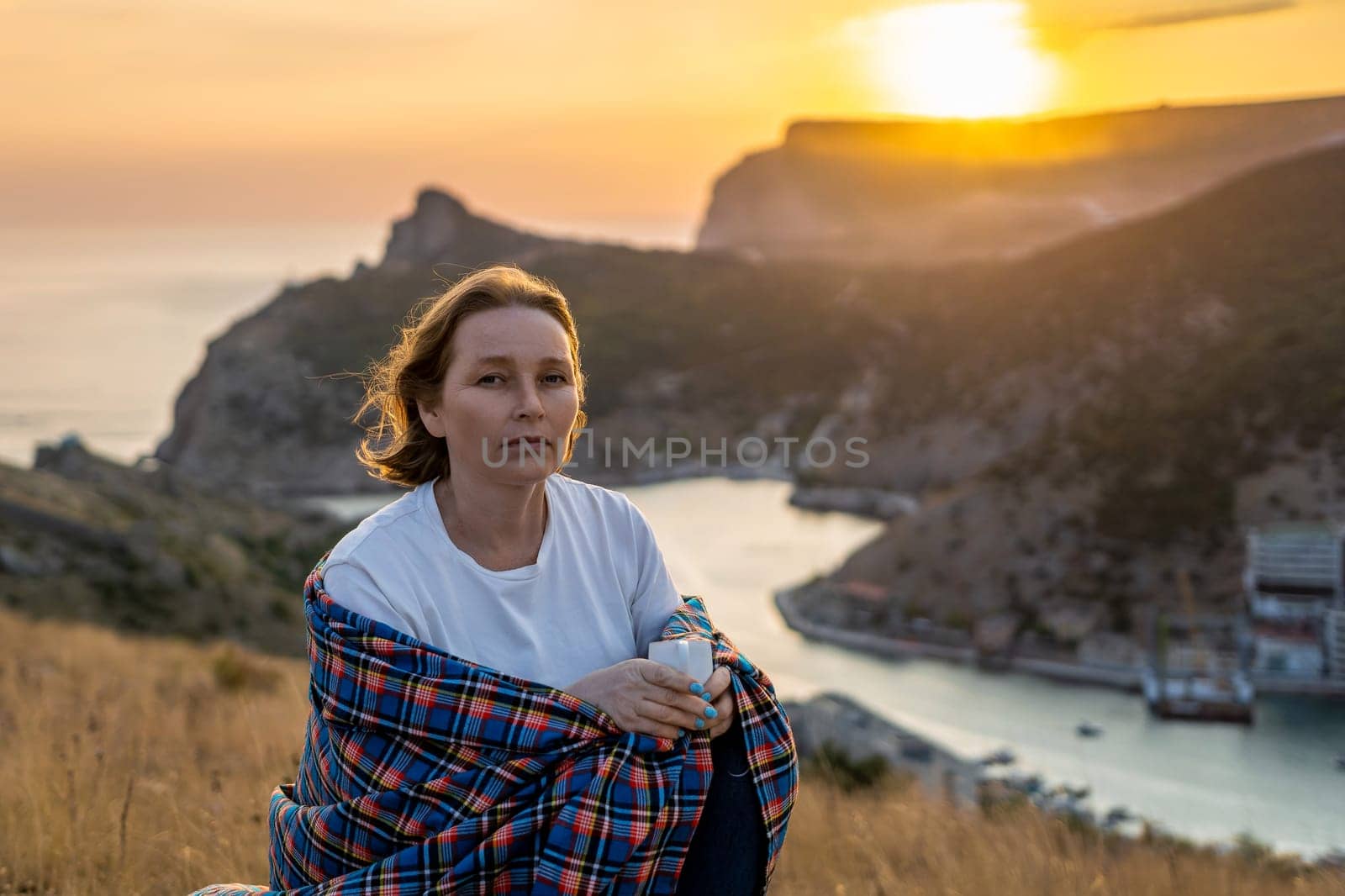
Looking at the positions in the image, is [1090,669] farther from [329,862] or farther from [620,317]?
[620,317]

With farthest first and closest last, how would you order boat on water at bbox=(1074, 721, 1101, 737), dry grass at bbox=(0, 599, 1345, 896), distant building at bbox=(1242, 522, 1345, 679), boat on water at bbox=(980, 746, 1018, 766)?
distant building at bbox=(1242, 522, 1345, 679), boat on water at bbox=(1074, 721, 1101, 737), boat on water at bbox=(980, 746, 1018, 766), dry grass at bbox=(0, 599, 1345, 896)

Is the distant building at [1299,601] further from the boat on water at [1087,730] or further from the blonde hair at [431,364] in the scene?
the blonde hair at [431,364]

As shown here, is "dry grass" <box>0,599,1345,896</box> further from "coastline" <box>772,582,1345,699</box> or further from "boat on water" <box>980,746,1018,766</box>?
"coastline" <box>772,582,1345,699</box>

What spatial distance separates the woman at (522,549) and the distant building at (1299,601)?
38.1 metres

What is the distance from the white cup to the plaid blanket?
0.31 ft

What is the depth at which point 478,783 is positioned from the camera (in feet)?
4.84

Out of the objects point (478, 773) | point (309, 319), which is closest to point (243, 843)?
point (478, 773)

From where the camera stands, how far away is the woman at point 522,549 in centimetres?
156

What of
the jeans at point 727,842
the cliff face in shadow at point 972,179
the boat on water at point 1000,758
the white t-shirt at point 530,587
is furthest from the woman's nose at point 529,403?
the cliff face in shadow at point 972,179

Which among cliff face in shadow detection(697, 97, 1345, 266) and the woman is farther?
cliff face in shadow detection(697, 97, 1345, 266)

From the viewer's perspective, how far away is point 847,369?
7256cm

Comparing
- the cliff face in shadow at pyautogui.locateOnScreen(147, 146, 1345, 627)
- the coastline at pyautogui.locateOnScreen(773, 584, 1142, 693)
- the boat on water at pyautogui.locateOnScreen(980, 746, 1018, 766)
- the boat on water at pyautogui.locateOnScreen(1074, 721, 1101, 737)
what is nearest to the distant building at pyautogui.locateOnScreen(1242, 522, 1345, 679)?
the cliff face in shadow at pyautogui.locateOnScreen(147, 146, 1345, 627)

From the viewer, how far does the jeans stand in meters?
1.58

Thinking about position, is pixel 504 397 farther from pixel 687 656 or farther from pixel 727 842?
pixel 727 842
